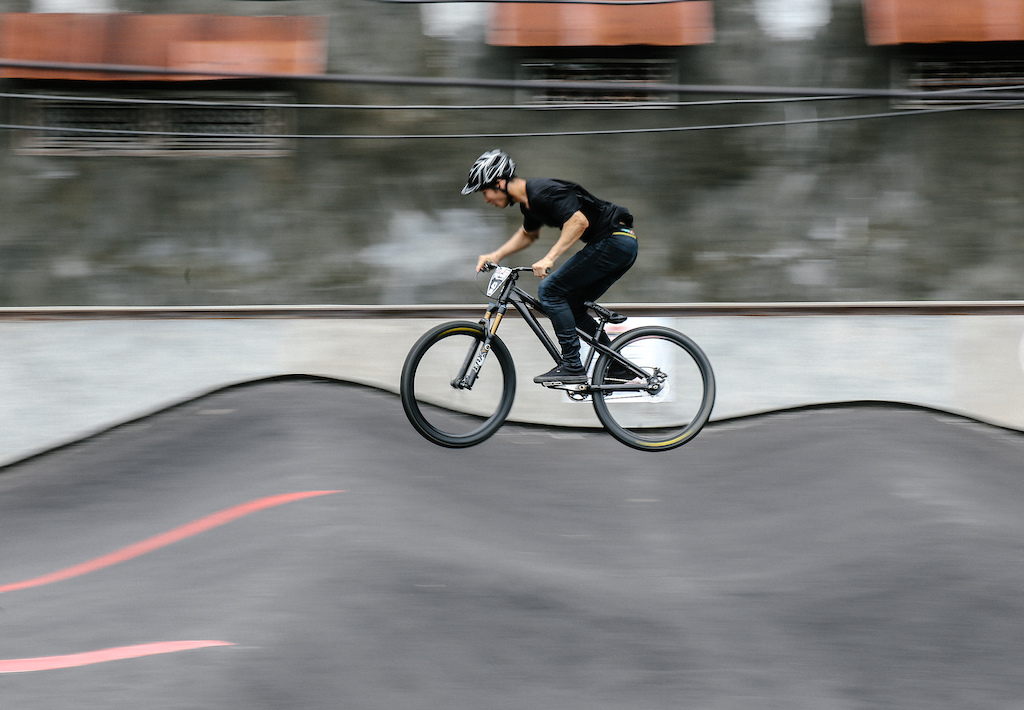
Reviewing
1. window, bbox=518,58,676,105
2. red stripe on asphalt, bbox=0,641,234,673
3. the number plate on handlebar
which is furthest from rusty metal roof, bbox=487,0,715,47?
red stripe on asphalt, bbox=0,641,234,673

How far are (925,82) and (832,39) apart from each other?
1025mm

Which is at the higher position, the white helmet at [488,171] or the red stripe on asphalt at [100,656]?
the white helmet at [488,171]

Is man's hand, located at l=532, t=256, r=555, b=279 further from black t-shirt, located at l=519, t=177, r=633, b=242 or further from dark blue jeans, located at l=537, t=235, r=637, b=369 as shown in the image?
black t-shirt, located at l=519, t=177, r=633, b=242

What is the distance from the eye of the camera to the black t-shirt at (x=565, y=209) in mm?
5770

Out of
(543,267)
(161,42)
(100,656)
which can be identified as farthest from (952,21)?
(100,656)

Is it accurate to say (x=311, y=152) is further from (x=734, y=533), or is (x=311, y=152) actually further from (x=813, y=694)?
(x=813, y=694)

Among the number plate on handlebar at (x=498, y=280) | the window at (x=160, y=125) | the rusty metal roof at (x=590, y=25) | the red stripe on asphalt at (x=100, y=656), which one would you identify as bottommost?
the red stripe on asphalt at (x=100, y=656)

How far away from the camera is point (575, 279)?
19.6 ft

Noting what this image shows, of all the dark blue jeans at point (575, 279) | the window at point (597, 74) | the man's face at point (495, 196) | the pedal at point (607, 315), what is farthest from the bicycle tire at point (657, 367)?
the window at point (597, 74)

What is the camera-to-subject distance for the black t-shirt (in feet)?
18.9

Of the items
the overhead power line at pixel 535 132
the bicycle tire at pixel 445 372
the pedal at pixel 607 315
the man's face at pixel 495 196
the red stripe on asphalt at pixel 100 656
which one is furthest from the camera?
the overhead power line at pixel 535 132

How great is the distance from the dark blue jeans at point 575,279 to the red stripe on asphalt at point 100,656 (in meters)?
3.26

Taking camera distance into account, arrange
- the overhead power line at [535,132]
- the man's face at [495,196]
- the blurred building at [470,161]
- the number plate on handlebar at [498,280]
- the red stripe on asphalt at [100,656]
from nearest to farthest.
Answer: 1. the red stripe on asphalt at [100,656]
2. the man's face at [495,196]
3. the number plate on handlebar at [498,280]
4. the overhead power line at [535,132]
5. the blurred building at [470,161]

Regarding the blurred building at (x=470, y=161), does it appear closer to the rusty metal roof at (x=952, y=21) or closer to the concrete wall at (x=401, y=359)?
the rusty metal roof at (x=952, y=21)
